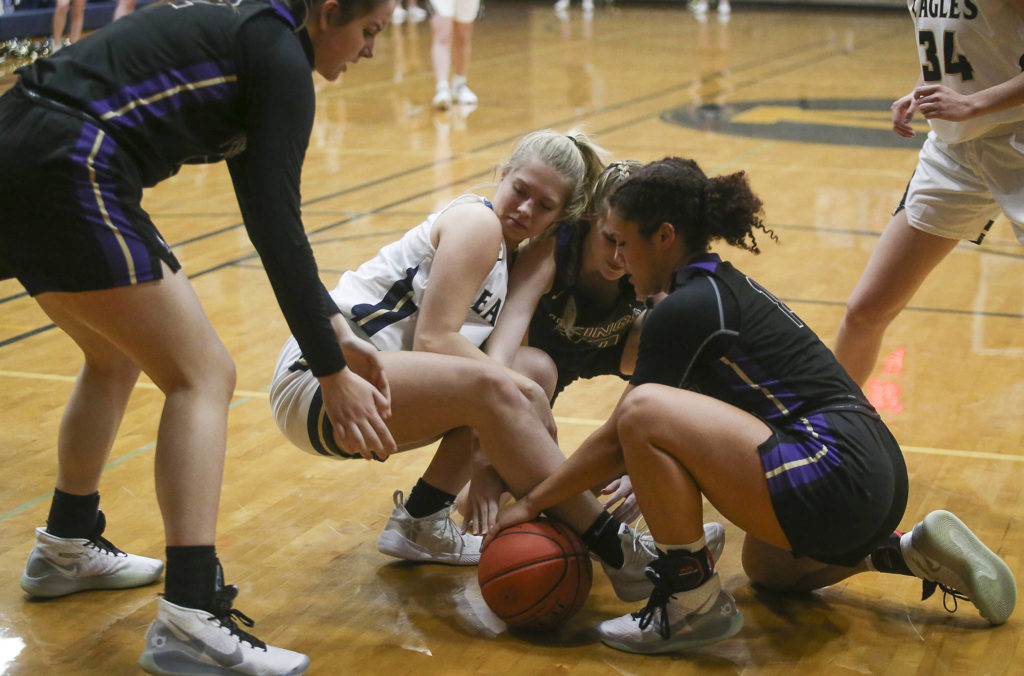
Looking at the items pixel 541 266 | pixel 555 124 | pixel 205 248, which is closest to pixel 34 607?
pixel 541 266

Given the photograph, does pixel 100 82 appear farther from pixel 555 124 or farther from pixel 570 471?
pixel 555 124

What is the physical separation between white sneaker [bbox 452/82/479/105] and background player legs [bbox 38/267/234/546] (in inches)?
349

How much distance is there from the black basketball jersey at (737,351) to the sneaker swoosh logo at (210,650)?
1026 mm

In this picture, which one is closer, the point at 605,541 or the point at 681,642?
the point at 681,642

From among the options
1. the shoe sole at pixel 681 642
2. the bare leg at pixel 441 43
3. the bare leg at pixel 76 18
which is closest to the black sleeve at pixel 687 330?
the shoe sole at pixel 681 642

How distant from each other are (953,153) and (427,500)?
178 centimetres

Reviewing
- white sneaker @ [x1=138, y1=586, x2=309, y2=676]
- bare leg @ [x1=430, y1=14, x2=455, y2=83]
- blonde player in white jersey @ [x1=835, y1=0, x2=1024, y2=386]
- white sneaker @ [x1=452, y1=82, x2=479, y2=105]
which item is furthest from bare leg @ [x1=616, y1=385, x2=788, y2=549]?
white sneaker @ [x1=452, y1=82, x2=479, y2=105]

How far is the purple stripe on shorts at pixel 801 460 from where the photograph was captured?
244 cm

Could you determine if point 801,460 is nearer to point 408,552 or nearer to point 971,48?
point 408,552

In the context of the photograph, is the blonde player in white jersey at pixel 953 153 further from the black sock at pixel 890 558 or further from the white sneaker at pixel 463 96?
the white sneaker at pixel 463 96

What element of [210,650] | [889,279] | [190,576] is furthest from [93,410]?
[889,279]

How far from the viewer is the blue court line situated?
10.5 feet

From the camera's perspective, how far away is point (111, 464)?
3543 millimetres

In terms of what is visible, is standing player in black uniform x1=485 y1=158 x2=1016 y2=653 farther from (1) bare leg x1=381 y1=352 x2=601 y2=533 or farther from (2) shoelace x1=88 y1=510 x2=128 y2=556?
(2) shoelace x1=88 y1=510 x2=128 y2=556
